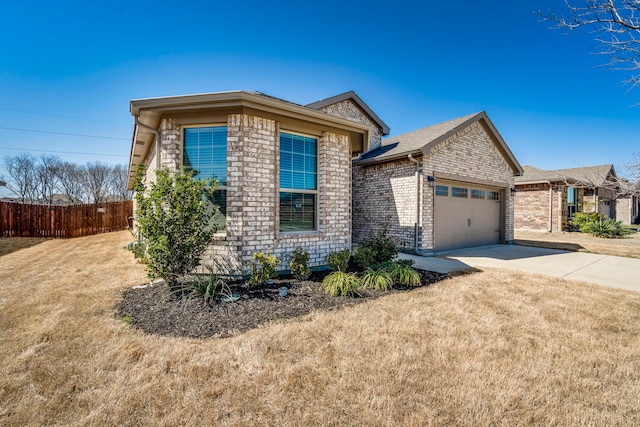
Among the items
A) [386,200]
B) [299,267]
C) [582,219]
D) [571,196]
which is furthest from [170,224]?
[571,196]

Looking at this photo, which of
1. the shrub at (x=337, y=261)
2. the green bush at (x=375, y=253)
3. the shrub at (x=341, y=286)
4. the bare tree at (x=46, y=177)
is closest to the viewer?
the shrub at (x=341, y=286)

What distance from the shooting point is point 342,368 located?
260cm

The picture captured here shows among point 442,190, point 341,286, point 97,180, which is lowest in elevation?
point 341,286

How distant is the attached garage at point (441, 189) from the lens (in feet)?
30.5

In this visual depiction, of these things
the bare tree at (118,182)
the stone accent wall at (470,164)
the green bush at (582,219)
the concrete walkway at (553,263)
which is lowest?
the concrete walkway at (553,263)

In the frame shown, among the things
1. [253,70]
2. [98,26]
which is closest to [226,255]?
[253,70]

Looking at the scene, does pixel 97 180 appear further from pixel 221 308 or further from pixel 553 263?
pixel 553 263

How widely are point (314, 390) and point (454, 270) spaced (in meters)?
5.80

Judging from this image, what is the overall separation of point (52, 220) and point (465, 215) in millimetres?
20488

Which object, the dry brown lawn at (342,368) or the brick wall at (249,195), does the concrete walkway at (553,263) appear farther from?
the brick wall at (249,195)

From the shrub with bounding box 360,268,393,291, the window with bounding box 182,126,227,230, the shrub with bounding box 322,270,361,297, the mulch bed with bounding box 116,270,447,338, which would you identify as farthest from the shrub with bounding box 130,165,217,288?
the shrub with bounding box 360,268,393,291

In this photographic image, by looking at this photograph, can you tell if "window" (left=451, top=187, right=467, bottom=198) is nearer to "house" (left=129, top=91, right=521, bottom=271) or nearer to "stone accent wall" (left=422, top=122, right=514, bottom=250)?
"stone accent wall" (left=422, top=122, right=514, bottom=250)

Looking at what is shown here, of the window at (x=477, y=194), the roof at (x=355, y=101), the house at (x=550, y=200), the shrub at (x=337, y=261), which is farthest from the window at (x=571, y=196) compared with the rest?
the shrub at (x=337, y=261)

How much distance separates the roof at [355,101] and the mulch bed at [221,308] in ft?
31.8
